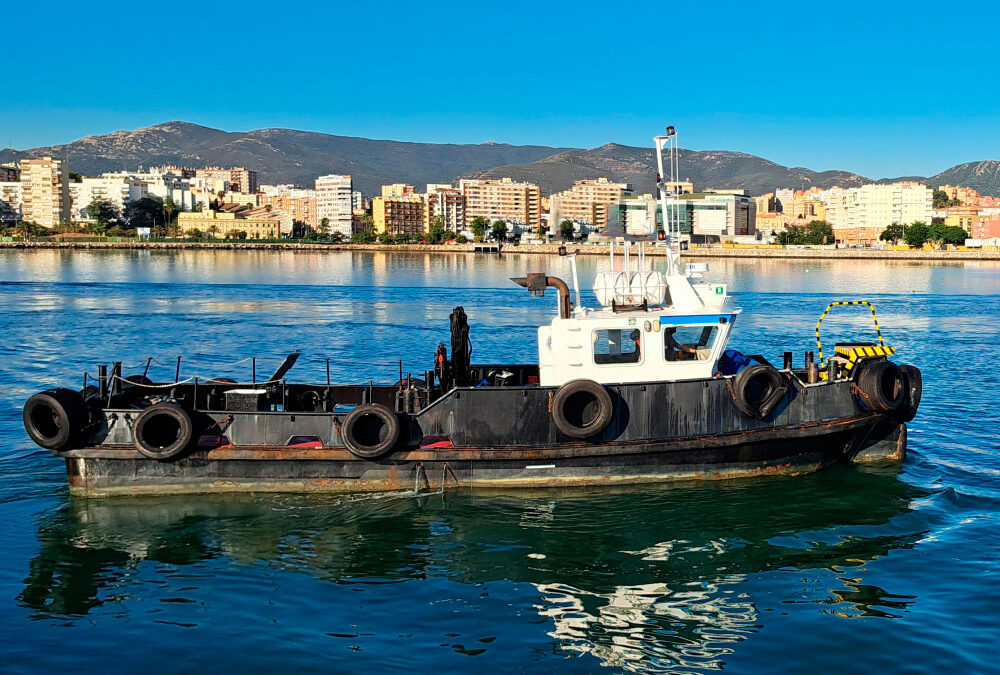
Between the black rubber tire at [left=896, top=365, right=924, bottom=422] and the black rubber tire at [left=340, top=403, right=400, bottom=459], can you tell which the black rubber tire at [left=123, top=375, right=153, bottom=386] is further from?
the black rubber tire at [left=896, top=365, right=924, bottom=422]

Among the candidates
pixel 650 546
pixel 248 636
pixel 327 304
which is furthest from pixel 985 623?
pixel 327 304

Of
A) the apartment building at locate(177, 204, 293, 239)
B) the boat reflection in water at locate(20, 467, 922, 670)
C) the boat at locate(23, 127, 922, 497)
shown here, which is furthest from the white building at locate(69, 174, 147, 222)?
the boat reflection in water at locate(20, 467, 922, 670)

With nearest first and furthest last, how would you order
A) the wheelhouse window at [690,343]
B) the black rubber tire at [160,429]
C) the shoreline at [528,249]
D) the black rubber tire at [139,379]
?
the black rubber tire at [160,429], the wheelhouse window at [690,343], the black rubber tire at [139,379], the shoreline at [528,249]

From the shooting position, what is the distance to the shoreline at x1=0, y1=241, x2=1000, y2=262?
110m

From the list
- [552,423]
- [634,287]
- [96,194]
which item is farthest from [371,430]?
[96,194]

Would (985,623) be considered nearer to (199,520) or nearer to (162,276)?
(199,520)

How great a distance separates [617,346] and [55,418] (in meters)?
6.89

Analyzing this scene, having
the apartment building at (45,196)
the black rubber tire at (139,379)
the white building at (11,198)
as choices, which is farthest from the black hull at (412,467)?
the white building at (11,198)

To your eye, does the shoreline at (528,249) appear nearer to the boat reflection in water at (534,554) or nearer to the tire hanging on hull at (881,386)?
the tire hanging on hull at (881,386)

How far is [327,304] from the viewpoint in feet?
140

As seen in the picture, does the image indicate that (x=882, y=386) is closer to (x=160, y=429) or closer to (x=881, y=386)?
(x=881, y=386)

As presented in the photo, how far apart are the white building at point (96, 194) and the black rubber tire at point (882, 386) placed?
195 metres

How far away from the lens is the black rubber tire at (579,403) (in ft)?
35.6

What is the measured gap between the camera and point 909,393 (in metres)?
12.0
